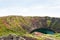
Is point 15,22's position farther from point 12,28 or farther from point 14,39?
point 14,39

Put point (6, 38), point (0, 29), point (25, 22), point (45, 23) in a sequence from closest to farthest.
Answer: point (6, 38) → point (0, 29) → point (25, 22) → point (45, 23)

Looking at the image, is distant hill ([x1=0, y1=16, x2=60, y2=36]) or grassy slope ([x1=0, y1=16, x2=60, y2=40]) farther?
distant hill ([x1=0, y1=16, x2=60, y2=36])

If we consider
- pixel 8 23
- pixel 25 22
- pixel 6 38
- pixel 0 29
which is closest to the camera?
pixel 6 38

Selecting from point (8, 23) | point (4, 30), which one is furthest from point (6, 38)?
point (8, 23)

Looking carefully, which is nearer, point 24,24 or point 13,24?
point 13,24

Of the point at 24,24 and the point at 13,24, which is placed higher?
the point at 13,24

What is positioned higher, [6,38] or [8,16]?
[8,16]

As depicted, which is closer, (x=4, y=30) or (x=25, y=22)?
(x=4, y=30)

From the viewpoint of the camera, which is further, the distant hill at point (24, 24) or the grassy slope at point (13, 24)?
the distant hill at point (24, 24)
